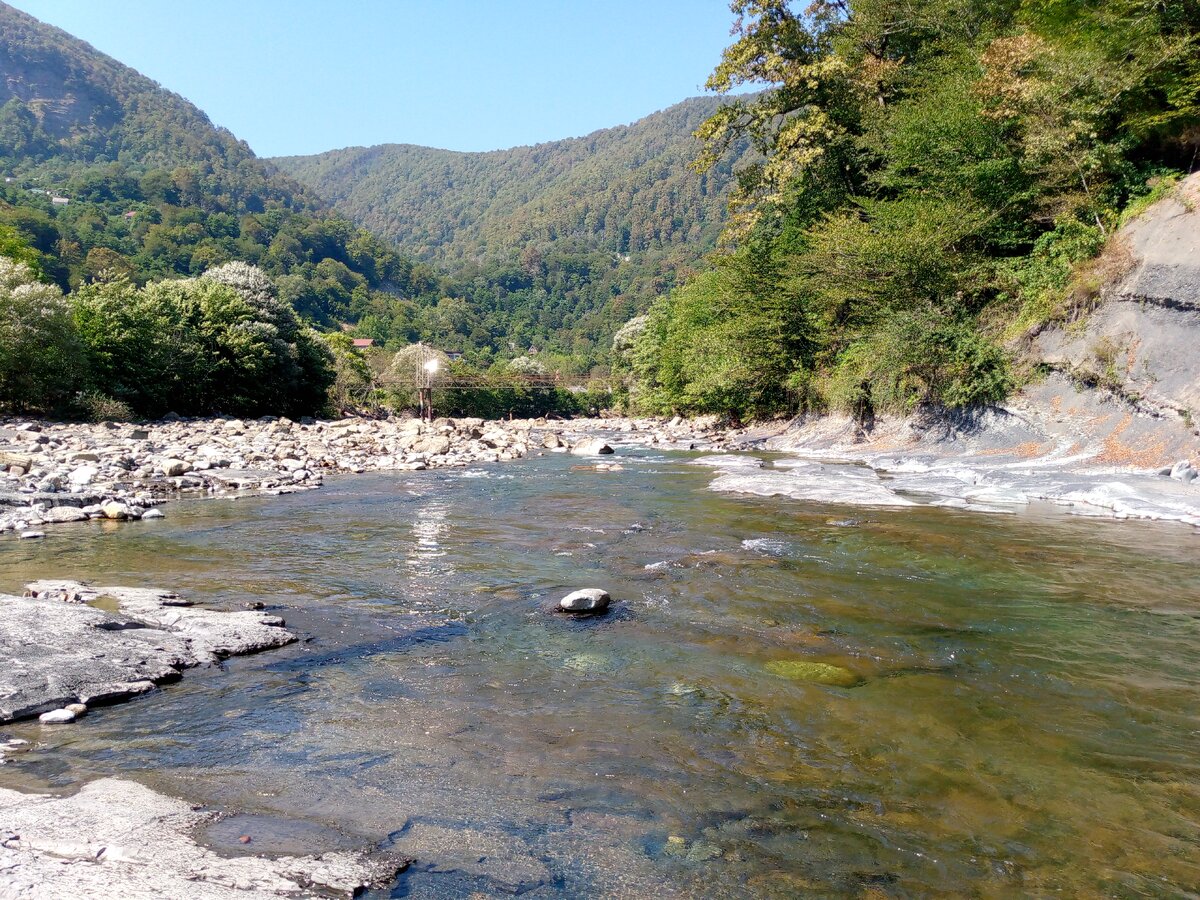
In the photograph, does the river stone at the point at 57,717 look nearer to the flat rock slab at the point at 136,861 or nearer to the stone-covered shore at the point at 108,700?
the stone-covered shore at the point at 108,700

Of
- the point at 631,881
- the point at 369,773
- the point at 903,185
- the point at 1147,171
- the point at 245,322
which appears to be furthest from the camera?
the point at 245,322

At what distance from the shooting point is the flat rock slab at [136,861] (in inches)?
117

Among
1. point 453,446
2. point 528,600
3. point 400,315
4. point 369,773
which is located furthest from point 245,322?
point 400,315

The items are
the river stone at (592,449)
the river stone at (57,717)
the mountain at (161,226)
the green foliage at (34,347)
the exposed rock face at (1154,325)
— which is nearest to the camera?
the river stone at (57,717)

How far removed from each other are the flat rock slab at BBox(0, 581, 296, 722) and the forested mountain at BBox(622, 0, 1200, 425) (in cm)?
2045

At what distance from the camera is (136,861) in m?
3.21

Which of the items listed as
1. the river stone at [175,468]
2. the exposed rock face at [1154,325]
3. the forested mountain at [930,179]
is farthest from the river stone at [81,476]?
the exposed rock face at [1154,325]

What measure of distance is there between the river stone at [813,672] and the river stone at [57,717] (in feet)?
17.6

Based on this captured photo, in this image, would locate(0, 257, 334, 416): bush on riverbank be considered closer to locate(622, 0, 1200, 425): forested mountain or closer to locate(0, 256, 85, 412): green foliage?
locate(0, 256, 85, 412): green foliage

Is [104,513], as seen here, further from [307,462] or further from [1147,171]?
[1147,171]

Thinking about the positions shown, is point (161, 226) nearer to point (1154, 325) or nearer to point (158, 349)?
point (158, 349)

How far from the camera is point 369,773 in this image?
4465 millimetres

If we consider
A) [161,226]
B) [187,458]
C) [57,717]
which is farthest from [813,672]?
[161,226]

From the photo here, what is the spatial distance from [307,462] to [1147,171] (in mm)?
27182
